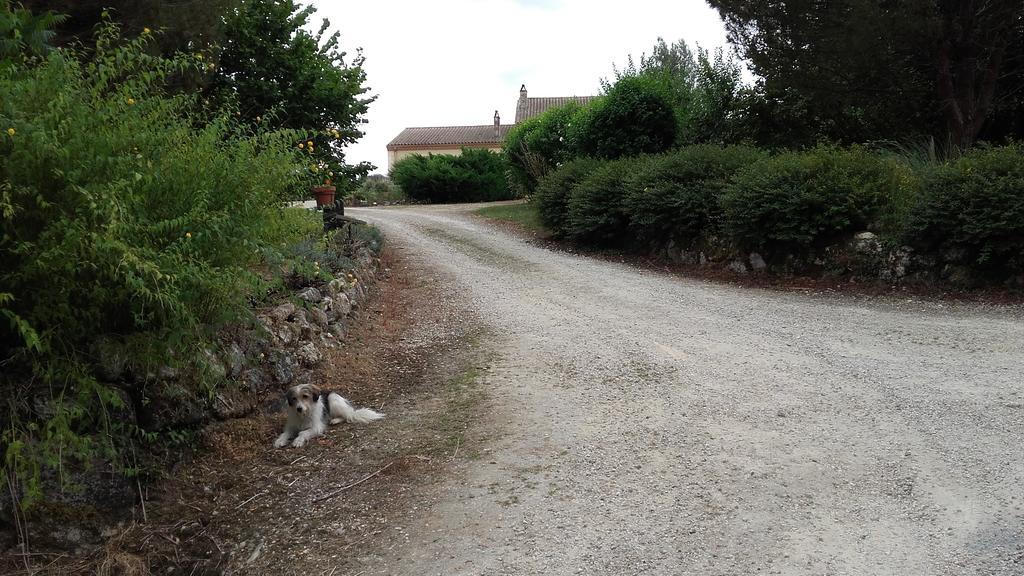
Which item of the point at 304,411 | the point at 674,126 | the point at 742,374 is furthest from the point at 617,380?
the point at 674,126

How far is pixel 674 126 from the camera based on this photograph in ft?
51.7

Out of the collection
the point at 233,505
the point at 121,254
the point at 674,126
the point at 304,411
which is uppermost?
the point at 674,126

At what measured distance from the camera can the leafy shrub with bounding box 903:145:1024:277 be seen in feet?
26.0

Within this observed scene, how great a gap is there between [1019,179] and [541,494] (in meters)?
7.19

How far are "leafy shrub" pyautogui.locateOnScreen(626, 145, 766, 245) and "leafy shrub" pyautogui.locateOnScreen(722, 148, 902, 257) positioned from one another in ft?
2.50

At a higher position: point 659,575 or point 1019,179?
point 1019,179

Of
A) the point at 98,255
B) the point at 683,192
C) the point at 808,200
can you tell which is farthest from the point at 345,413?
the point at 683,192

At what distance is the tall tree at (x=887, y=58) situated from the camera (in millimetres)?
11641

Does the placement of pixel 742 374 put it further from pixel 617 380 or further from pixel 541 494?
pixel 541 494

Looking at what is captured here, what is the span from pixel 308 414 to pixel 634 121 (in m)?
12.6

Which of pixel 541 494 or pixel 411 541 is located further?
pixel 541 494

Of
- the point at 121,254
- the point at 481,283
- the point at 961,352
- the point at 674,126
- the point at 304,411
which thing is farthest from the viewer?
the point at 674,126

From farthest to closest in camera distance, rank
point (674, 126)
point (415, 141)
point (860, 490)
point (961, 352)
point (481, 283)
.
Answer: point (415, 141), point (674, 126), point (481, 283), point (961, 352), point (860, 490)

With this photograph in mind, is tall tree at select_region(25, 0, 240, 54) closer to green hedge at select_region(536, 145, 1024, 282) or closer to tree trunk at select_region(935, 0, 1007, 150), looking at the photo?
green hedge at select_region(536, 145, 1024, 282)
